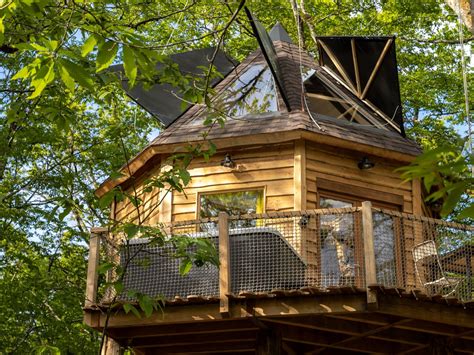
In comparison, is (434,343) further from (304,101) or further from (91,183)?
(91,183)

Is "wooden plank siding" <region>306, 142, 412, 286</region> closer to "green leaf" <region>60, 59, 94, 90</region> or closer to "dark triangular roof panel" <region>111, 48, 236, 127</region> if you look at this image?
"dark triangular roof panel" <region>111, 48, 236, 127</region>

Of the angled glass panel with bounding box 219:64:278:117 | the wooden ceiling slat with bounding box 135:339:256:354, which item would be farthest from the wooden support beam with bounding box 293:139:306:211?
the wooden ceiling slat with bounding box 135:339:256:354

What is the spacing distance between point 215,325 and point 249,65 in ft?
18.2

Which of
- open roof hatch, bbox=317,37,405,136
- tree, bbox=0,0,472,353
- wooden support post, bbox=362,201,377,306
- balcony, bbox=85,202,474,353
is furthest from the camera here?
tree, bbox=0,0,472,353

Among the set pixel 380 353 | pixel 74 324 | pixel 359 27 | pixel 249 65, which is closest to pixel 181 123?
pixel 249 65

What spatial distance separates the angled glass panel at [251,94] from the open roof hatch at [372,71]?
1.45 metres

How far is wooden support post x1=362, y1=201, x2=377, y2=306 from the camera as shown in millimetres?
11039

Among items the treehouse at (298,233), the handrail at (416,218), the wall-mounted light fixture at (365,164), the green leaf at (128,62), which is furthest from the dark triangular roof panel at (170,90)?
the green leaf at (128,62)

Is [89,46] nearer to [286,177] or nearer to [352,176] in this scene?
[286,177]

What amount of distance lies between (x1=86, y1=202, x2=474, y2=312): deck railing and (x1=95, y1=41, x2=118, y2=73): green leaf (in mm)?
5865

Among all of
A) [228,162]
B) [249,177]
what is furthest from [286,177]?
[228,162]

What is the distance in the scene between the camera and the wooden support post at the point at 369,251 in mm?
11039

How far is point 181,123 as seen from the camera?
14922 millimetres

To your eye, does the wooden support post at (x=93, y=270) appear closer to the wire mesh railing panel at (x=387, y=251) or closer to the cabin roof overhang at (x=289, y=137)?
the cabin roof overhang at (x=289, y=137)
